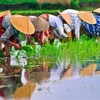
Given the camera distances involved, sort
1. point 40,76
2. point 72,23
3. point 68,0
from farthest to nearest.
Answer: point 68,0, point 72,23, point 40,76

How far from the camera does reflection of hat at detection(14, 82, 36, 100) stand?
23.3 ft

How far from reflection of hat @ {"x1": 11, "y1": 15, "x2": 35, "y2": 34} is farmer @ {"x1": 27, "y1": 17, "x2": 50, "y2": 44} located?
0.20 m

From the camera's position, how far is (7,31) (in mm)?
10781

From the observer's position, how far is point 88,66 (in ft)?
32.3

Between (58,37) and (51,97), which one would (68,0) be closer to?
(58,37)

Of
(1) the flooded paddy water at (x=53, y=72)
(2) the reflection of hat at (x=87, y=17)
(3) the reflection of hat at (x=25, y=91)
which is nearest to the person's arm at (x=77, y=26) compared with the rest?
(2) the reflection of hat at (x=87, y=17)

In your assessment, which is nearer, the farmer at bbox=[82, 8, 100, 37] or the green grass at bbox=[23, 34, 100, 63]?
the green grass at bbox=[23, 34, 100, 63]

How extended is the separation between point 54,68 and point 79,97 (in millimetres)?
2657

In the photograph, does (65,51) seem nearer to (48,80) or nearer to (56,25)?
(56,25)

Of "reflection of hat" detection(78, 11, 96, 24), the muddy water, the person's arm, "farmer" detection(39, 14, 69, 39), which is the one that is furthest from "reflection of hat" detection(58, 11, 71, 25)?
the muddy water

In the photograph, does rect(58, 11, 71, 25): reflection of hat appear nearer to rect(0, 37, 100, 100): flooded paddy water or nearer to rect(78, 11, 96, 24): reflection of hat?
rect(78, 11, 96, 24): reflection of hat

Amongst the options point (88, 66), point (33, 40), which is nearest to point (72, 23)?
point (33, 40)

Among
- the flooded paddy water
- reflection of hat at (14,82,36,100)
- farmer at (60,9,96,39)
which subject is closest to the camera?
reflection of hat at (14,82,36,100)

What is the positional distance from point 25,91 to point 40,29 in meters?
4.23
